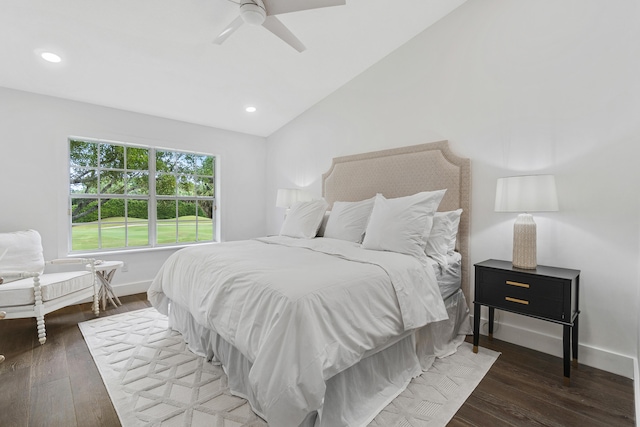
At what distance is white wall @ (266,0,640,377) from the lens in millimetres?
1969

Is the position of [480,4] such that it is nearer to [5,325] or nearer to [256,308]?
[256,308]

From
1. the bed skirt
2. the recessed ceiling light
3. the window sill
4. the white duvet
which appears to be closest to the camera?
the white duvet

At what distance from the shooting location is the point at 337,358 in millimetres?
1345

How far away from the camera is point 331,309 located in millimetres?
1409

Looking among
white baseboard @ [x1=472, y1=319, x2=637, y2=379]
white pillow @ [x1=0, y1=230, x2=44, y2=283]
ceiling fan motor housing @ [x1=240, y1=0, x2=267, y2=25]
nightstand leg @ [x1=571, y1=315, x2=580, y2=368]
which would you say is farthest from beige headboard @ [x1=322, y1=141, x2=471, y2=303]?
white pillow @ [x1=0, y1=230, x2=44, y2=283]

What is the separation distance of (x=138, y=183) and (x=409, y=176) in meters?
3.58

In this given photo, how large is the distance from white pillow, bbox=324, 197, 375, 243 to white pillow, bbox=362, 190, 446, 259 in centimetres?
36

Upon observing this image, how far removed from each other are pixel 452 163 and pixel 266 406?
98.5 inches

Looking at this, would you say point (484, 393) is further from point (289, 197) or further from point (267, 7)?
point (289, 197)

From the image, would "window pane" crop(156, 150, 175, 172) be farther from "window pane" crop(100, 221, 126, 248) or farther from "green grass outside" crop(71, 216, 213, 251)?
"window pane" crop(100, 221, 126, 248)

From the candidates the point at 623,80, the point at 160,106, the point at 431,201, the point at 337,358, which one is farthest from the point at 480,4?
the point at 160,106

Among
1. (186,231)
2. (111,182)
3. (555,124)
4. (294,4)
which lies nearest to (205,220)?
(186,231)

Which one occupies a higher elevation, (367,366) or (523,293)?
(523,293)

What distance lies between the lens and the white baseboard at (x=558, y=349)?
195 centimetres
